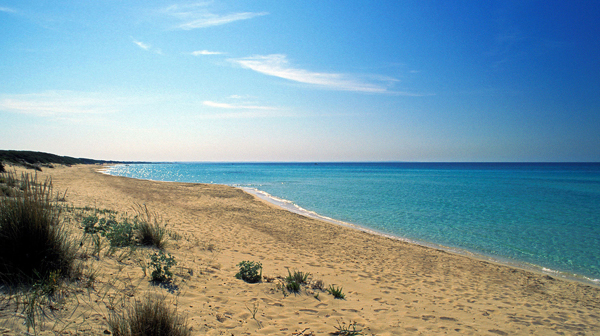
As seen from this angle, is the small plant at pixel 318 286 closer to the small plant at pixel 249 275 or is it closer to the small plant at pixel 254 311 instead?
the small plant at pixel 249 275

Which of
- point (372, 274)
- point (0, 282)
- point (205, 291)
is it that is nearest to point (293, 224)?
point (372, 274)

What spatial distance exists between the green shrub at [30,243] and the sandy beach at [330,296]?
0.63 meters

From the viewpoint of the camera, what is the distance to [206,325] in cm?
418

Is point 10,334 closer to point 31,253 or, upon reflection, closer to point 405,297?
point 31,253

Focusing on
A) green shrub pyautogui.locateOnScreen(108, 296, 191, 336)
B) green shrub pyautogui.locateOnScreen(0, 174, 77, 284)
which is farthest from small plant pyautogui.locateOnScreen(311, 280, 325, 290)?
green shrub pyautogui.locateOnScreen(0, 174, 77, 284)

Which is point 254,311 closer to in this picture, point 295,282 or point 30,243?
point 295,282

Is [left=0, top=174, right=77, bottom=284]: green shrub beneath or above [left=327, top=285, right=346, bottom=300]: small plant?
above

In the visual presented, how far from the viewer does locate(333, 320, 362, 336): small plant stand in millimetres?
4426

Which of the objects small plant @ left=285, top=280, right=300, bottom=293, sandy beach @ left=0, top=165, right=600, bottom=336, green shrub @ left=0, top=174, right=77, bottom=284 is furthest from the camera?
small plant @ left=285, top=280, right=300, bottom=293

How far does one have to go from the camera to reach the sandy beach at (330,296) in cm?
437

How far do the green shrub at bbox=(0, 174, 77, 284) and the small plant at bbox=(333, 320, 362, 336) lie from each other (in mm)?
4454

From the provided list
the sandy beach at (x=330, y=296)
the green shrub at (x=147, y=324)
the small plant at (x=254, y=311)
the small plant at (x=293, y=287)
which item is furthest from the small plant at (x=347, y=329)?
the green shrub at (x=147, y=324)

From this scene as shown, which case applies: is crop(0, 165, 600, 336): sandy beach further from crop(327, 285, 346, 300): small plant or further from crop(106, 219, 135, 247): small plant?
crop(106, 219, 135, 247): small plant

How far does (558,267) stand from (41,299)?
16300mm
